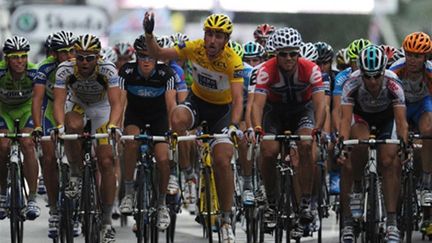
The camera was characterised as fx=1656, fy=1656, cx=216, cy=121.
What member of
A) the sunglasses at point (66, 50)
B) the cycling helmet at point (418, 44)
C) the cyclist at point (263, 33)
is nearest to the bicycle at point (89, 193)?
the sunglasses at point (66, 50)

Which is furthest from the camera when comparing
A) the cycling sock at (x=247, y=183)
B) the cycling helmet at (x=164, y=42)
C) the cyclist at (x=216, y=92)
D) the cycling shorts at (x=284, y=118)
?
the cycling helmet at (x=164, y=42)

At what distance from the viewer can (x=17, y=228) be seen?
16.6 m

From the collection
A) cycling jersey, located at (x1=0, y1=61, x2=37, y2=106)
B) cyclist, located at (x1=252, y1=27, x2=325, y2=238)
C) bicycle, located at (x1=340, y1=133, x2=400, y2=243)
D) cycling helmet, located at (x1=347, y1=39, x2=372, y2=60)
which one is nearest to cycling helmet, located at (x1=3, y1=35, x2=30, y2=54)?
cycling jersey, located at (x1=0, y1=61, x2=37, y2=106)

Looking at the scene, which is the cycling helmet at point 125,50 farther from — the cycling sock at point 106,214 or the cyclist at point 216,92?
the cycling sock at point 106,214

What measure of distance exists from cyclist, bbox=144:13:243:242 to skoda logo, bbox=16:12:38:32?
2323cm

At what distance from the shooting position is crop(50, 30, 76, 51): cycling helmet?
17797 mm

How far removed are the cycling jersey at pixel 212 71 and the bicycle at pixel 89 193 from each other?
59.8 inches

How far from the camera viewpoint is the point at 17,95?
18.0 metres

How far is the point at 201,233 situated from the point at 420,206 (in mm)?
3710

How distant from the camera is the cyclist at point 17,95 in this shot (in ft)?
57.3

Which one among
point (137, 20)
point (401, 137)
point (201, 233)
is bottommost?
point (201, 233)

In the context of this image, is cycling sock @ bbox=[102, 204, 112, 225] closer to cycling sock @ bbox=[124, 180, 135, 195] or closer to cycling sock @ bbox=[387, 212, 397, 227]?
cycling sock @ bbox=[124, 180, 135, 195]

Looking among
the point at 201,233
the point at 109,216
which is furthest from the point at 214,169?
the point at 201,233

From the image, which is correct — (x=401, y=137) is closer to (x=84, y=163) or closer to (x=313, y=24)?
(x=84, y=163)
